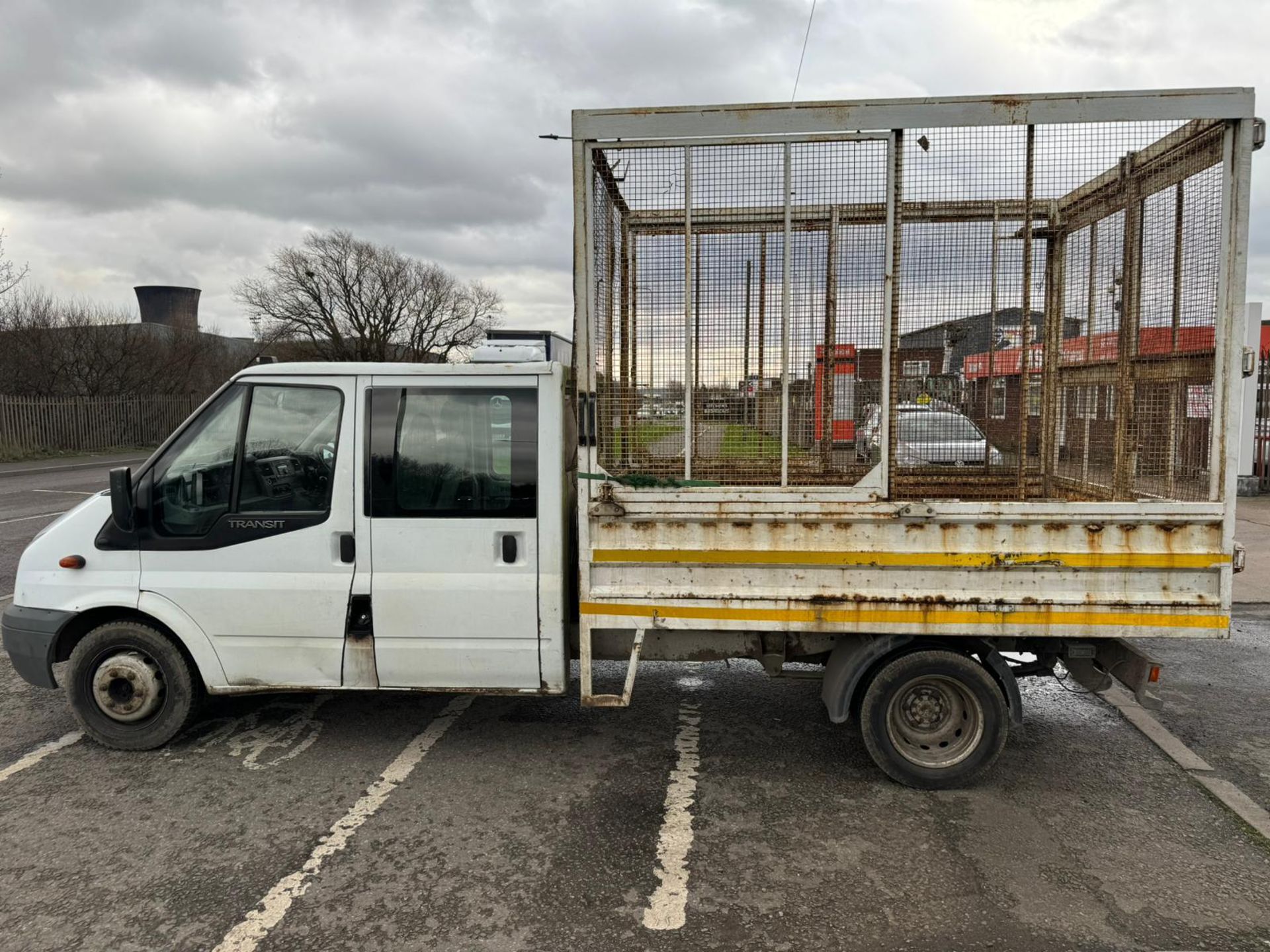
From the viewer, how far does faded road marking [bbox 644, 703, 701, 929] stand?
3.07 meters

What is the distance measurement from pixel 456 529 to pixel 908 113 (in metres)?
2.83

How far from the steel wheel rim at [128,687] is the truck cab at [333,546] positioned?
2cm

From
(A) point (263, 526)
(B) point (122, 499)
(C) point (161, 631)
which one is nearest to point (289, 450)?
(A) point (263, 526)

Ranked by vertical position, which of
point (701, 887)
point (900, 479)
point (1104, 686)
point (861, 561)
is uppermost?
point (900, 479)

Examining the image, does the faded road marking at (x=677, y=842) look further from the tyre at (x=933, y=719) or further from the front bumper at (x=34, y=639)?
the front bumper at (x=34, y=639)

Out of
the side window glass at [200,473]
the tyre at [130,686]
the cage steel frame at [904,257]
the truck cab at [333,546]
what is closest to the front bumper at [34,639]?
the truck cab at [333,546]

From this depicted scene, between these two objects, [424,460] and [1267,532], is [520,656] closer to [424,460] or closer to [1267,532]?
[424,460]

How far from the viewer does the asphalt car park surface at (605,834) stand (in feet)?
9.83

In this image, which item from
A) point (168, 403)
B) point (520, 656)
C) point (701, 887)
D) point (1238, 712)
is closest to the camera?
point (701, 887)

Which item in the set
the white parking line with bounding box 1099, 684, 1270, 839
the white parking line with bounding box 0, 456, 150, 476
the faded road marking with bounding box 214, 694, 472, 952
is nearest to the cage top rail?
the white parking line with bounding box 1099, 684, 1270, 839

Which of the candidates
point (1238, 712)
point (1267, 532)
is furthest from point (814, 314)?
point (1267, 532)

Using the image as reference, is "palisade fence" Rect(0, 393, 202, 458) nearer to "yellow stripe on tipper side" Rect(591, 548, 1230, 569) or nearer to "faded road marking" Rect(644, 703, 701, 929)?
"faded road marking" Rect(644, 703, 701, 929)

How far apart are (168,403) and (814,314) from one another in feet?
110

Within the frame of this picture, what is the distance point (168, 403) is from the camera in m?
31.7
